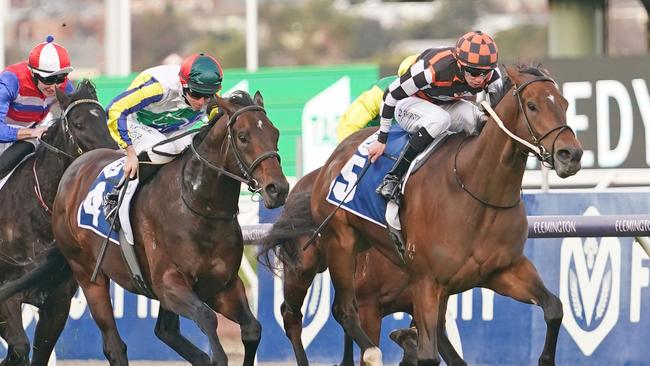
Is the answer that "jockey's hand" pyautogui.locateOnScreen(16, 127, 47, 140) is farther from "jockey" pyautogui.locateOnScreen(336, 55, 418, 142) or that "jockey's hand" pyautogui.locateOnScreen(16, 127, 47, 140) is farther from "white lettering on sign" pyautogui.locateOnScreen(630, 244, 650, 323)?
"white lettering on sign" pyautogui.locateOnScreen(630, 244, 650, 323)

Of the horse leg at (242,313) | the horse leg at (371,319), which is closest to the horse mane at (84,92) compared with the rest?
the horse leg at (242,313)

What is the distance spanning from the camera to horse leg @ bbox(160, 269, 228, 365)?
756cm

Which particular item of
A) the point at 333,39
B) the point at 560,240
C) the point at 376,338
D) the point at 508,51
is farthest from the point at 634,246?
the point at 333,39

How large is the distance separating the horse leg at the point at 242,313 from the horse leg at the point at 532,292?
48.8 inches

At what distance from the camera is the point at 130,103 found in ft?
27.2

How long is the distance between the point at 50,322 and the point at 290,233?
1591 millimetres

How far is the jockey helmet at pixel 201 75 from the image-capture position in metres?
7.97

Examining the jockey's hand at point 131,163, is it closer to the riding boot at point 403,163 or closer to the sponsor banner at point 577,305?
the riding boot at point 403,163

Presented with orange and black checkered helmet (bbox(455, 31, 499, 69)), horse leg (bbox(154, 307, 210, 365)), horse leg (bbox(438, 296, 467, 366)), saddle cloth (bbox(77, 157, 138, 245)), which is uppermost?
orange and black checkered helmet (bbox(455, 31, 499, 69))

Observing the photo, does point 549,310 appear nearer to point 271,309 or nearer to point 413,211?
point 413,211

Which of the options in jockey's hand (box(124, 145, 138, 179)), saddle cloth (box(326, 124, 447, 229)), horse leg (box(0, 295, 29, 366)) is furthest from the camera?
horse leg (box(0, 295, 29, 366))

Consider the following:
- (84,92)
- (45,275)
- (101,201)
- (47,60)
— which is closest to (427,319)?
(101,201)

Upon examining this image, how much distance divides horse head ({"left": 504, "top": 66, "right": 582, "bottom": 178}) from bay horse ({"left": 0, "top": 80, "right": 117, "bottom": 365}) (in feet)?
9.76

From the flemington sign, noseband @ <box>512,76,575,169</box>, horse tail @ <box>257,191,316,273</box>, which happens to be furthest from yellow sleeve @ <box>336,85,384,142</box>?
the flemington sign
